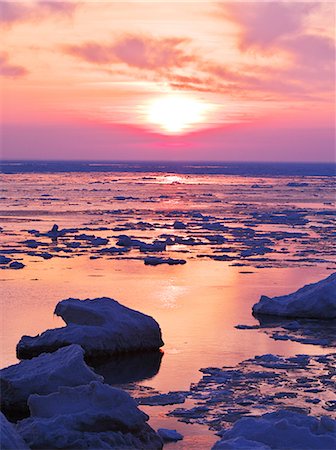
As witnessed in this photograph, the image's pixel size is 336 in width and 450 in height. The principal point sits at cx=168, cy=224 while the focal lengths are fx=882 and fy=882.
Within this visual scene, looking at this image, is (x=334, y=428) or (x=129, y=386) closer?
(x=334, y=428)

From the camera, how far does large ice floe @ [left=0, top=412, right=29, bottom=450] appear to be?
696 centimetres

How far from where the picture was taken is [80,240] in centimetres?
2477

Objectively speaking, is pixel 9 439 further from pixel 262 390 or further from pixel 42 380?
pixel 262 390

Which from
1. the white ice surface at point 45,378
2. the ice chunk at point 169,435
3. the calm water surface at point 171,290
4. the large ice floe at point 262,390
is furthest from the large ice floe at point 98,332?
the ice chunk at point 169,435

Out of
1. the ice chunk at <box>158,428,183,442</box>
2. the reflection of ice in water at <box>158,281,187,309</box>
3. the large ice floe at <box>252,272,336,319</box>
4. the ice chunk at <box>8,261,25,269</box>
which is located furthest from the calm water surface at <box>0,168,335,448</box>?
the large ice floe at <box>252,272,336,319</box>

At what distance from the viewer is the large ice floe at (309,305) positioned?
14.6m

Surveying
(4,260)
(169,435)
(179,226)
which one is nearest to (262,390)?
(169,435)

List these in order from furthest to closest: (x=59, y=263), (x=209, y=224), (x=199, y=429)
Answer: (x=209, y=224) → (x=59, y=263) → (x=199, y=429)

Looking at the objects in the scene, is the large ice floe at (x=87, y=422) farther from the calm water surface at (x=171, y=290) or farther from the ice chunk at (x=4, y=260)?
the ice chunk at (x=4, y=260)

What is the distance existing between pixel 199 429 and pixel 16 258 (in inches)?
497

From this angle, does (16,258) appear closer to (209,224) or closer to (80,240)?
(80,240)

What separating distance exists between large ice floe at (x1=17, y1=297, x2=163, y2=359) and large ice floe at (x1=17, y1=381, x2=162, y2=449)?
10.3 feet

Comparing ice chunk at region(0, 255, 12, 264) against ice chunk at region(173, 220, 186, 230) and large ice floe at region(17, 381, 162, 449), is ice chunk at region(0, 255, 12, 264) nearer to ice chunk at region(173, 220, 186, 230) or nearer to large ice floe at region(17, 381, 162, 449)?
ice chunk at region(173, 220, 186, 230)

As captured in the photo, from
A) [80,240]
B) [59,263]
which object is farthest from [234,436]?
[80,240]
